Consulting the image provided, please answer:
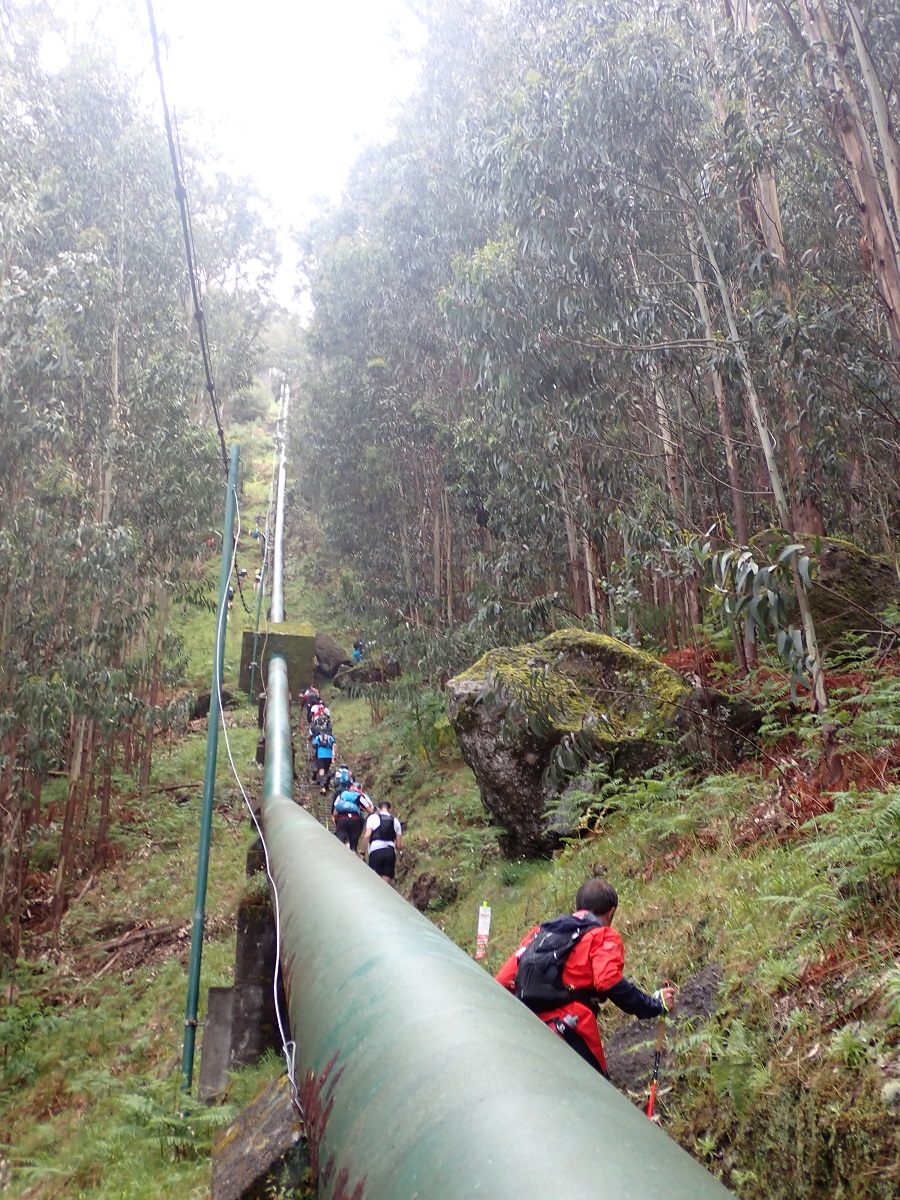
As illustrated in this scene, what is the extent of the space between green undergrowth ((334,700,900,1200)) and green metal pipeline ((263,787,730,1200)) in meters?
1.87

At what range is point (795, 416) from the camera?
10445mm

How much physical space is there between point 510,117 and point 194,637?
2331cm

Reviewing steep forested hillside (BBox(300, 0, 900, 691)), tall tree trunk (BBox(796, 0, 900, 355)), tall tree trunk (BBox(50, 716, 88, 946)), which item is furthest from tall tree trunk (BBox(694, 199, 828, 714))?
tall tree trunk (BBox(50, 716, 88, 946))

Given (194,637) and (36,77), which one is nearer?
(36,77)

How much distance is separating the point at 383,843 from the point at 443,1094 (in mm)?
9726

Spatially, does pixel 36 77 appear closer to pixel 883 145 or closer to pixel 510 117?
pixel 510 117

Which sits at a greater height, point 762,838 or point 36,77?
point 36,77

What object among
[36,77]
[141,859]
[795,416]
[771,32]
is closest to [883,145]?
[795,416]

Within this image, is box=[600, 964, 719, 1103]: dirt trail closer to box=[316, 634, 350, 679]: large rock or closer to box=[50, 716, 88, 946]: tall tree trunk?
box=[50, 716, 88, 946]: tall tree trunk

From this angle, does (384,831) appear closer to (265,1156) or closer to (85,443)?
(265,1156)

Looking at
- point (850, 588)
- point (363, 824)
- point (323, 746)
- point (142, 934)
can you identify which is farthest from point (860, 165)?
point (323, 746)

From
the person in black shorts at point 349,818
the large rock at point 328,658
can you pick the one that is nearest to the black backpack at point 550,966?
the person in black shorts at point 349,818

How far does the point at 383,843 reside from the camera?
1096 centimetres

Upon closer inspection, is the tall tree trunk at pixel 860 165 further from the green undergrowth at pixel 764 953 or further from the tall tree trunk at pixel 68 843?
the tall tree trunk at pixel 68 843
